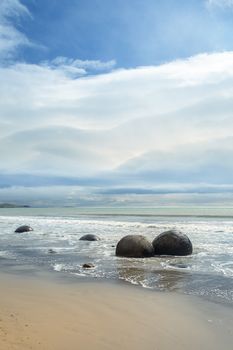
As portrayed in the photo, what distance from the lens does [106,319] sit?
6734mm

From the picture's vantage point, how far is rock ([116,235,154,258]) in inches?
607

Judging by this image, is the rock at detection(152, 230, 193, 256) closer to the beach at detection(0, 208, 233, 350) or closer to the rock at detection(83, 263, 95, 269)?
the beach at detection(0, 208, 233, 350)

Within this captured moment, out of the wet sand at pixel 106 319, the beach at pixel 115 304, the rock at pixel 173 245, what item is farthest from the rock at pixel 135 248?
the wet sand at pixel 106 319

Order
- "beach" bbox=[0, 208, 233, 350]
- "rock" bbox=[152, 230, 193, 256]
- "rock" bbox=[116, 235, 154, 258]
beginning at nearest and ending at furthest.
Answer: "beach" bbox=[0, 208, 233, 350] < "rock" bbox=[116, 235, 154, 258] < "rock" bbox=[152, 230, 193, 256]

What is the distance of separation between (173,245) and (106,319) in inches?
384

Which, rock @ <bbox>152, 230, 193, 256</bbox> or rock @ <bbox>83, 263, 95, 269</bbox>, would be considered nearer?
rock @ <bbox>83, 263, 95, 269</bbox>

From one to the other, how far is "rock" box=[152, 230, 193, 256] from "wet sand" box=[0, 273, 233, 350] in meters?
7.04

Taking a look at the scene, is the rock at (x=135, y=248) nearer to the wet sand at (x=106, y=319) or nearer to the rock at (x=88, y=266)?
the rock at (x=88, y=266)

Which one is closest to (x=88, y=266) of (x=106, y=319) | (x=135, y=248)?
(x=135, y=248)

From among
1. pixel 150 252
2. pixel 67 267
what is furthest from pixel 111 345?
pixel 150 252

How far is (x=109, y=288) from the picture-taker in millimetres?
9258

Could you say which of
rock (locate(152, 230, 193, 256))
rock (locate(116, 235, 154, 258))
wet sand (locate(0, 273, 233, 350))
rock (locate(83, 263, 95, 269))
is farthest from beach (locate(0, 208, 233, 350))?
rock (locate(152, 230, 193, 256))

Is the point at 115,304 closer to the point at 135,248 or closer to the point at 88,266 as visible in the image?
the point at 88,266

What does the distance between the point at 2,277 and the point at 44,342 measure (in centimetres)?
531
